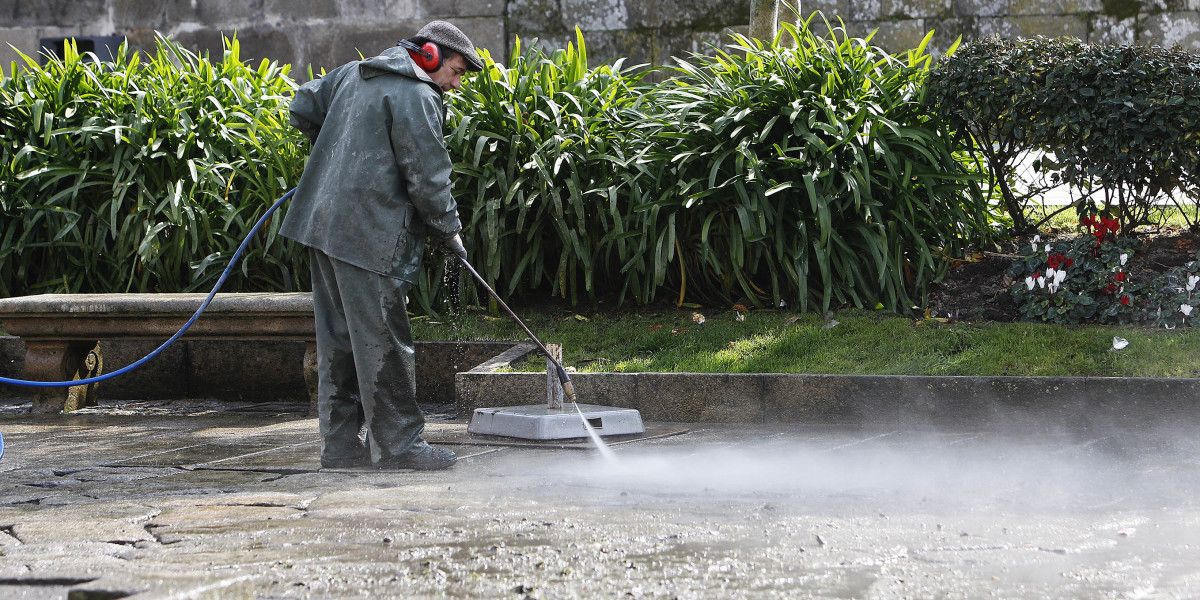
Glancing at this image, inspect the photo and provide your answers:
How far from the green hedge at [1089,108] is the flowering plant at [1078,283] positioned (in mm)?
398

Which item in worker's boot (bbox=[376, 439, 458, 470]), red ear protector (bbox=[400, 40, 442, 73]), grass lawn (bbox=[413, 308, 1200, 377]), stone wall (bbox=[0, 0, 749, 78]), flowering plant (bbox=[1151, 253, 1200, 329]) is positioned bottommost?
worker's boot (bbox=[376, 439, 458, 470])

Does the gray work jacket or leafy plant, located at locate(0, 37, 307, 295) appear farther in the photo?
leafy plant, located at locate(0, 37, 307, 295)

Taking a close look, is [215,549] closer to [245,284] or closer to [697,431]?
[697,431]

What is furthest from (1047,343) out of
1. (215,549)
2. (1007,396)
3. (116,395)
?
(116,395)

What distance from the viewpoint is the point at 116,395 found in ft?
25.0

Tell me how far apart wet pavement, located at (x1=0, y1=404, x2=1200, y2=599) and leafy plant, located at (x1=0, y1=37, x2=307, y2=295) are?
7.82ft

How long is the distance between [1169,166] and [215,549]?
556 cm

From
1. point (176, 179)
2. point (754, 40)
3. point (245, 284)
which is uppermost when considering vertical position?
point (754, 40)

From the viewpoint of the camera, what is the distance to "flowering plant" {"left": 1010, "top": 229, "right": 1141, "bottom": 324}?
6.77 meters

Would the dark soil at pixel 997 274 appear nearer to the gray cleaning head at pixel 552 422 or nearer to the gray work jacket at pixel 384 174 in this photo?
the gray cleaning head at pixel 552 422

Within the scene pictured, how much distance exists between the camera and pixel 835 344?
6.52m

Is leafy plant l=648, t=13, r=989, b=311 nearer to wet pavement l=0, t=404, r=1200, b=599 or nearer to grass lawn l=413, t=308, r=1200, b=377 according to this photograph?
grass lawn l=413, t=308, r=1200, b=377

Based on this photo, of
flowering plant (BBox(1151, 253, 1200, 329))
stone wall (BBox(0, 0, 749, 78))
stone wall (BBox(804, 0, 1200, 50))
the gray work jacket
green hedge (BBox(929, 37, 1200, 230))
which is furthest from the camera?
stone wall (BBox(0, 0, 749, 78))

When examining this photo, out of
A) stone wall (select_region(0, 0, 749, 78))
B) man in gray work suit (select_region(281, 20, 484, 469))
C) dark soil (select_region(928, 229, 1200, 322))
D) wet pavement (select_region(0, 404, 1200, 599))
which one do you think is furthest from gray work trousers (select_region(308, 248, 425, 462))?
stone wall (select_region(0, 0, 749, 78))
